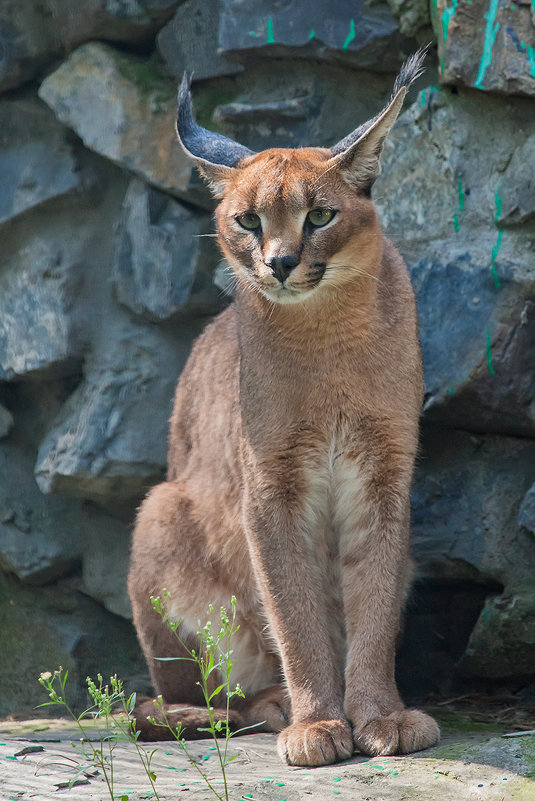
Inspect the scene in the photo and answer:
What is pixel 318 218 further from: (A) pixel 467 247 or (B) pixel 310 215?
(A) pixel 467 247

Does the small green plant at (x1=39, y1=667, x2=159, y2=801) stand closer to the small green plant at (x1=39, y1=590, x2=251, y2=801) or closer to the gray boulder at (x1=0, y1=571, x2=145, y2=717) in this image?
the small green plant at (x1=39, y1=590, x2=251, y2=801)

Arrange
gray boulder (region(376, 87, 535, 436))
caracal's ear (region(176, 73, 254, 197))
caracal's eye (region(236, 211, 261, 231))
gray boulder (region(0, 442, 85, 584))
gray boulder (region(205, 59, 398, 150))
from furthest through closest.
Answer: gray boulder (region(0, 442, 85, 584)), gray boulder (region(205, 59, 398, 150)), gray boulder (region(376, 87, 535, 436)), caracal's ear (region(176, 73, 254, 197)), caracal's eye (region(236, 211, 261, 231))

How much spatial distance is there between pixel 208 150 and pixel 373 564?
5.87 ft

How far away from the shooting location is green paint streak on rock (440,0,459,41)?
14.8ft

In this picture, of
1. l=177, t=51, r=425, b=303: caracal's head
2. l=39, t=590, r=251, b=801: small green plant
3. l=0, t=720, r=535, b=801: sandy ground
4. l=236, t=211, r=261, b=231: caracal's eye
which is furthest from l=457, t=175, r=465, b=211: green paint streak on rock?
l=0, t=720, r=535, b=801: sandy ground

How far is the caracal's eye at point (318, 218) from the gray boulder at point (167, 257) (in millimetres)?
1539

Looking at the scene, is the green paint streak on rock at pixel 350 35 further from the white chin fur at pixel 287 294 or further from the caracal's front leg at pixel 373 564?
the caracal's front leg at pixel 373 564

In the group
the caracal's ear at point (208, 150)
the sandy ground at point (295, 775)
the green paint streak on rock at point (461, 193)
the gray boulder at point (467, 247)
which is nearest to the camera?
the sandy ground at point (295, 775)

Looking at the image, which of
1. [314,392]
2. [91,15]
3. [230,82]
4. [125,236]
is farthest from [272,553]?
[91,15]

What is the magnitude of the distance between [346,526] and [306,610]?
1.23 feet

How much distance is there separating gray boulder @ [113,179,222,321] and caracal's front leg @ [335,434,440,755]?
1731 millimetres

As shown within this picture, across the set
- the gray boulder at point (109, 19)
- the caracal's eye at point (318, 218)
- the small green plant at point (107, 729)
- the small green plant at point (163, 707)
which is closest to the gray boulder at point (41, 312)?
the gray boulder at point (109, 19)

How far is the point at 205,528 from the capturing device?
14.9 ft

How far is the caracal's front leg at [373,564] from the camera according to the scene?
150 inches
